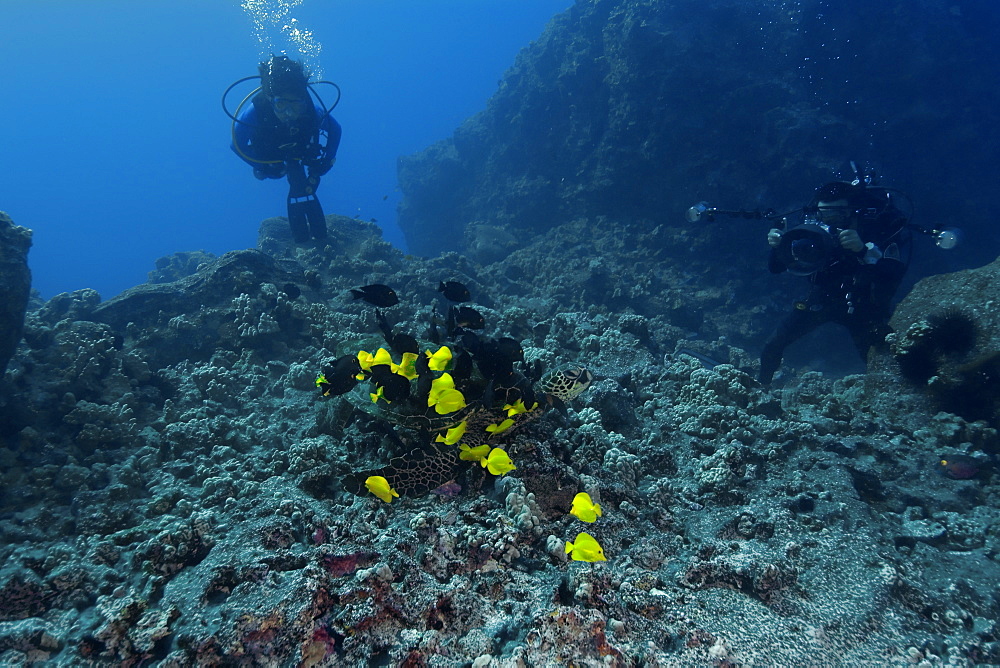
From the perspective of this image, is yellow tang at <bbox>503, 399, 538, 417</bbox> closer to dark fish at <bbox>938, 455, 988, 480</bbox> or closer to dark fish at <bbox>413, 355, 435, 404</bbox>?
dark fish at <bbox>413, 355, 435, 404</bbox>

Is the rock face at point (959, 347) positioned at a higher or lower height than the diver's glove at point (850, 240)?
lower

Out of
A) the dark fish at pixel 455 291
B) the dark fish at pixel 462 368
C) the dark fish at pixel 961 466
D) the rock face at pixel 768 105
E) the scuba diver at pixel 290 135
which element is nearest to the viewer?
the dark fish at pixel 462 368

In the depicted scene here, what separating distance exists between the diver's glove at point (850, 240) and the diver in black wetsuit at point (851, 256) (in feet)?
0.50

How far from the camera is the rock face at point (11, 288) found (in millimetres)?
5117

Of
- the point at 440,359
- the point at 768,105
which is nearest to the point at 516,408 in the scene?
the point at 440,359

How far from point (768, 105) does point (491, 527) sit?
58.3ft

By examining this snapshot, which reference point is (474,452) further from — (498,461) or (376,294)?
(376,294)

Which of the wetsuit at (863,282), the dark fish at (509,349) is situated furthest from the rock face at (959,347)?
the dark fish at (509,349)

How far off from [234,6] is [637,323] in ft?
570

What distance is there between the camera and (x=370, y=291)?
4137 millimetres

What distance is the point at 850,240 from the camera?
6.48 metres

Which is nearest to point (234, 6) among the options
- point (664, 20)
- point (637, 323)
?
point (664, 20)

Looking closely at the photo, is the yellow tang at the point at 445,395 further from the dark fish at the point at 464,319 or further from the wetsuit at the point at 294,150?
the wetsuit at the point at 294,150

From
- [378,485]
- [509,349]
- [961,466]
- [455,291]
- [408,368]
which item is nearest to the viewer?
[378,485]
